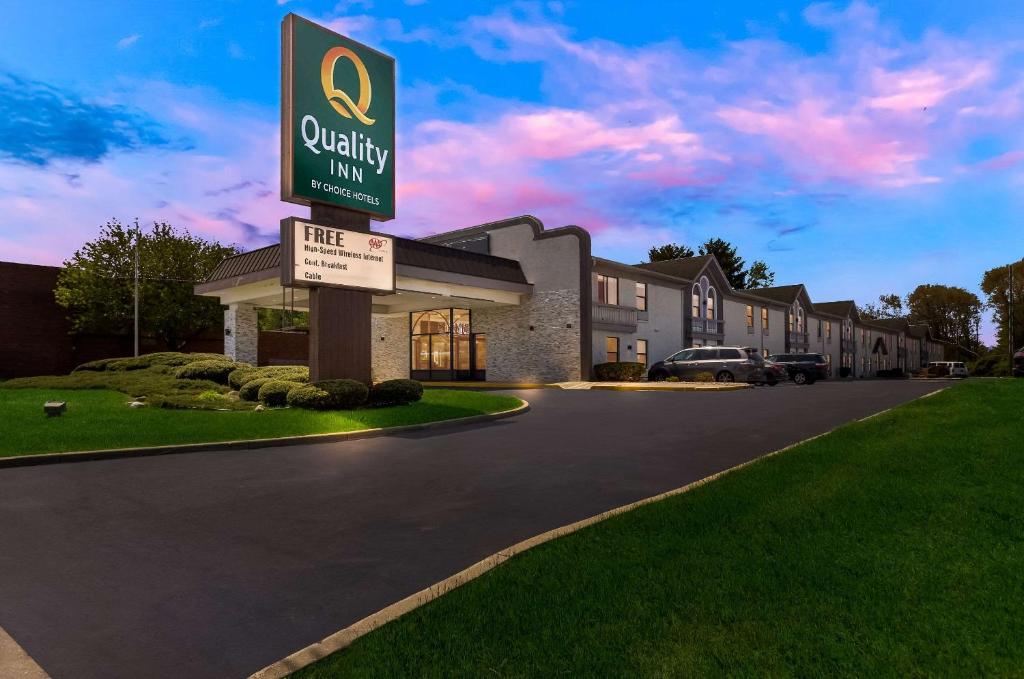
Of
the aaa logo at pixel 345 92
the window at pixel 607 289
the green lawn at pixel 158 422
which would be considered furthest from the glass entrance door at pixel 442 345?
the aaa logo at pixel 345 92

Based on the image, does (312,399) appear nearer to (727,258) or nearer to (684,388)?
(684,388)

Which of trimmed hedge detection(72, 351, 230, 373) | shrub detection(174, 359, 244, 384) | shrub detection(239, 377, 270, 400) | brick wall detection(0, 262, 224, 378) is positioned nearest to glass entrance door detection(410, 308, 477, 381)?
trimmed hedge detection(72, 351, 230, 373)

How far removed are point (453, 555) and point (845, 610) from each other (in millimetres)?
2928

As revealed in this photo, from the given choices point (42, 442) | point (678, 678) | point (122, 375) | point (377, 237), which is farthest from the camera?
point (122, 375)

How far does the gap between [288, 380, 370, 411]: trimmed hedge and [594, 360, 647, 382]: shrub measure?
59.4 ft

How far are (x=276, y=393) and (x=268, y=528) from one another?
10.5 meters

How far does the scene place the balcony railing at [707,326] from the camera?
4116 centimetres

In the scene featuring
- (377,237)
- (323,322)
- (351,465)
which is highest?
(377,237)

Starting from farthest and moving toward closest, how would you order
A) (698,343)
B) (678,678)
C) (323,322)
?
(698,343)
(323,322)
(678,678)

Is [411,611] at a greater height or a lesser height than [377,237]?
lesser

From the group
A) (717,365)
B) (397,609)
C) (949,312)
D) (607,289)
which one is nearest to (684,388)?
(717,365)

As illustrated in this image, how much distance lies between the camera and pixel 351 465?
31.4 feet

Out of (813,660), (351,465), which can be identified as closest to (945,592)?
(813,660)

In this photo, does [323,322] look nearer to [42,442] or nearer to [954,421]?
[42,442]
